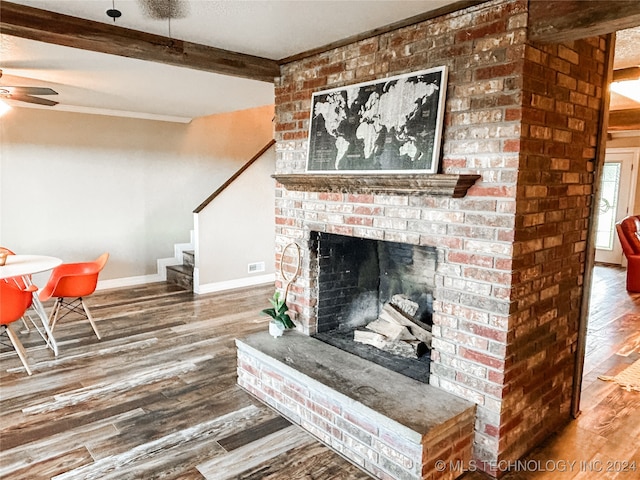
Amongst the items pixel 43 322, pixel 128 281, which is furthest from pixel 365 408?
pixel 128 281

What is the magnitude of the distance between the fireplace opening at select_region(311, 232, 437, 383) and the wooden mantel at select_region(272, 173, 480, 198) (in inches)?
16.2

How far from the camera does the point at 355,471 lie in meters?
2.21

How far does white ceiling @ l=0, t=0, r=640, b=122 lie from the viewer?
7.18 ft

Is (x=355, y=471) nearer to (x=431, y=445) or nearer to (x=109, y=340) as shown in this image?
(x=431, y=445)

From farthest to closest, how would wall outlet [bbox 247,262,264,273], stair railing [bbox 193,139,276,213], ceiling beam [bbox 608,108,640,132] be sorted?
wall outlet [bbox 247,262,264,273]
ceiling beam [bbox 608,108,640,132]
stair railing [bbox 193,139,276,213]

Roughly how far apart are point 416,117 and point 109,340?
3.22 m

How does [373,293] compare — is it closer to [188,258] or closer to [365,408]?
[365,408]

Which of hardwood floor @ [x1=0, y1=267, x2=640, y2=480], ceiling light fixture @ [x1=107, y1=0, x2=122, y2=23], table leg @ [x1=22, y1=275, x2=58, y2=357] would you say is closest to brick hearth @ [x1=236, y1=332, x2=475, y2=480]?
hardwood floor @ [x1=0, y1=267, x2=640, y2=480]

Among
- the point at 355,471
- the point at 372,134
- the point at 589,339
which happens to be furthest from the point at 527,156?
the point at 589,339

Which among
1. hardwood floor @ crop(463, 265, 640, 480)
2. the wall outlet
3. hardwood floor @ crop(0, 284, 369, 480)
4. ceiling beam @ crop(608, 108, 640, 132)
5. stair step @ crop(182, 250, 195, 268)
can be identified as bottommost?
hardwood floor @ crop(0, 284, 369, 480)

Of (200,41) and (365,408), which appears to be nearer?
(365,408)

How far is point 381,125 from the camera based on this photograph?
2.46 metres

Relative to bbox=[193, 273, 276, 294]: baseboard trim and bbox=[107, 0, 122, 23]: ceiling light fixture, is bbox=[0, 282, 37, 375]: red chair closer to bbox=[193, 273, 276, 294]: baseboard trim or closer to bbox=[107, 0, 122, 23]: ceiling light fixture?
bbox=[107, 0, 122, 23]: ceiling light fixture

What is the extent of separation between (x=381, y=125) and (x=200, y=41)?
4.17 ft
